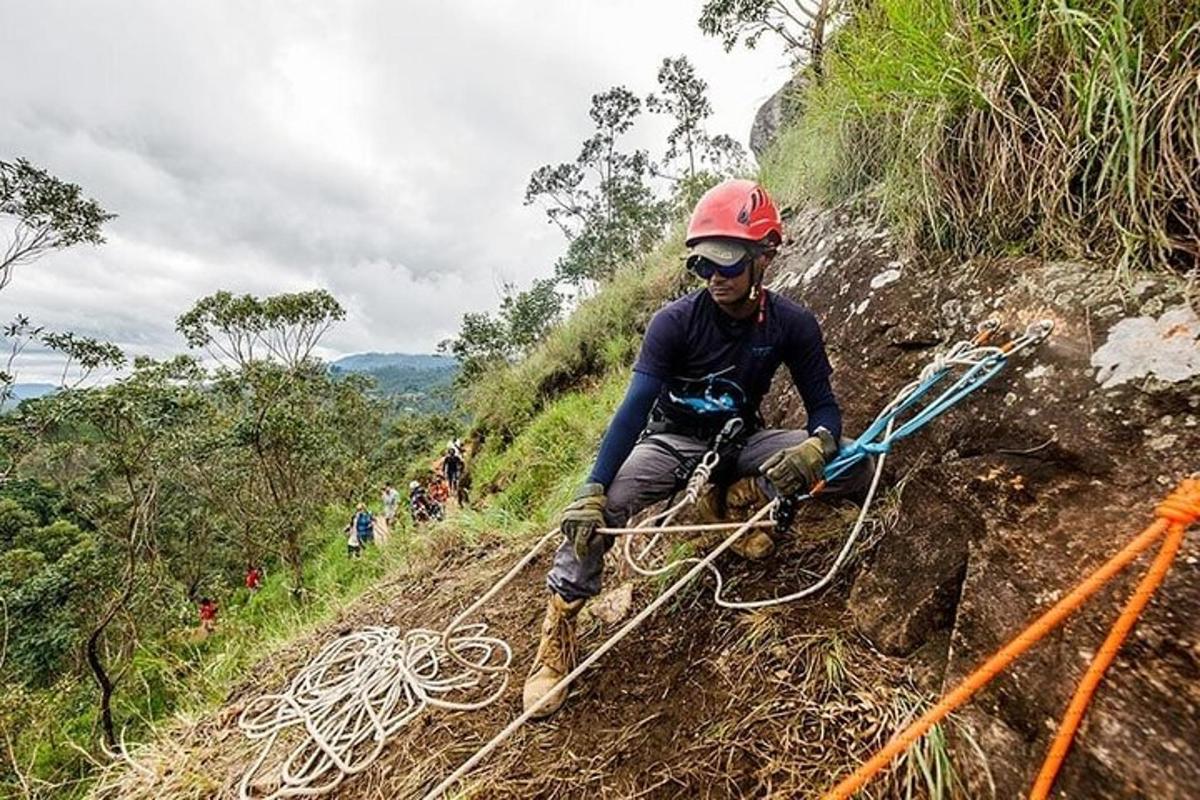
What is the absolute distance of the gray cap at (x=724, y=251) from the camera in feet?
6.98

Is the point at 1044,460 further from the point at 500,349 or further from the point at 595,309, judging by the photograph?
the point at 500,349

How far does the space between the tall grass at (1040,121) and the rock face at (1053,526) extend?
0.16 metres

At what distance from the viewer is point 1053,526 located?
1.50 meters

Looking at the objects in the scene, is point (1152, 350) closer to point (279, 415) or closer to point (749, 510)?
point (749, 510)

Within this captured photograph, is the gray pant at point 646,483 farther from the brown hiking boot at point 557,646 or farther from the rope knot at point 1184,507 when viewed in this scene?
the rope knot at point 1184,507

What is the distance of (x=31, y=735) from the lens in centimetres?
1050

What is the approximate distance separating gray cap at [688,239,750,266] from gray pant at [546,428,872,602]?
0.70 metres

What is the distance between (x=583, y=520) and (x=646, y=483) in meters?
0.32

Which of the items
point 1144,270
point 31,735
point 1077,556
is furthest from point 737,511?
point 31,735

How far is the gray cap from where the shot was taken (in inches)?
83.7

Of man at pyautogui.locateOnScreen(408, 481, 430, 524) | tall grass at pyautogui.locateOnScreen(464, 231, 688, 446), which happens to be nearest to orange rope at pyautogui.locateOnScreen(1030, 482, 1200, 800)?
tall grass at pyautogui.locateOnScreen(464, 231, 688, 446)

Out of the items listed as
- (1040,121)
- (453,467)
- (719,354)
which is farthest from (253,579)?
(1040,121)

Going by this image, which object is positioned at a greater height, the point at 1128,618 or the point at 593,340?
the point at 593,340

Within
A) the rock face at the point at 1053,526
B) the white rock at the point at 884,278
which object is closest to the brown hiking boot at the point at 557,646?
the rock face at the point at 1053,526
